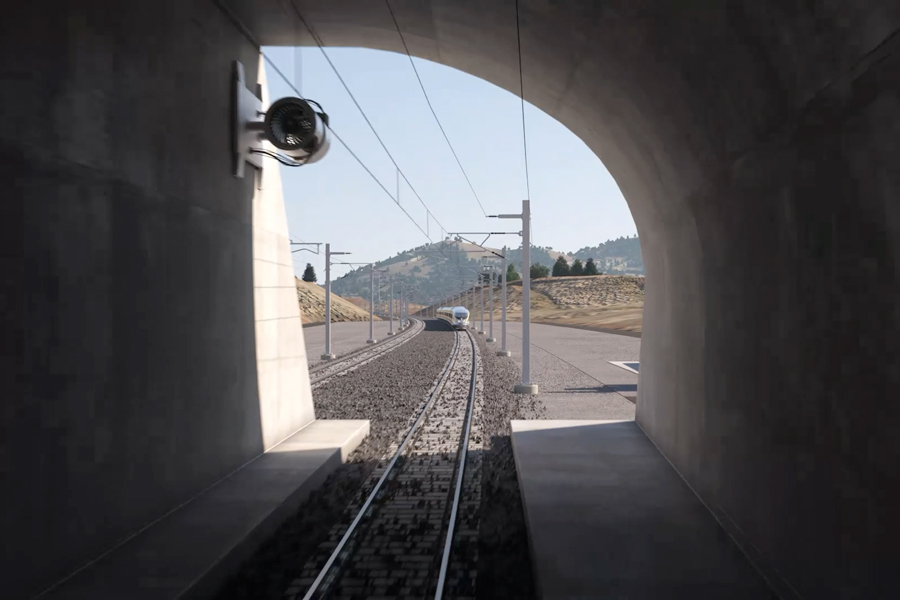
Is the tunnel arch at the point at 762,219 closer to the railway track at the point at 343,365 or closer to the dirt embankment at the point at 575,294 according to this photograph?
the railway track at the point at 343,365

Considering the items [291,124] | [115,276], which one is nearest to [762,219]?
[115,276]

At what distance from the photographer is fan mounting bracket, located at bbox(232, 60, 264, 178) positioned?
9.90m

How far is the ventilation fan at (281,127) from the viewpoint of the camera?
32.9 feet

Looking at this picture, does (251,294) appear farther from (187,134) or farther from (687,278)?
(687,278)

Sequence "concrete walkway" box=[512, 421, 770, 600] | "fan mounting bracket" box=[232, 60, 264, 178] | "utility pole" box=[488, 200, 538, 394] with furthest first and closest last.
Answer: "utility pole" box=[488, 200, 538, 394]
"fan mounting bracket" box=[232, 60, 264, 178]
"concrete walkway" box=[512, 421, 770, 600]

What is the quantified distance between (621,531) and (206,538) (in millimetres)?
4001

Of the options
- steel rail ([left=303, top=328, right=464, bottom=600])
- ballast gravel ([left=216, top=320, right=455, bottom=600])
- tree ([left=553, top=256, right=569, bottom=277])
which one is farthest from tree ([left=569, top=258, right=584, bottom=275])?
steel rail ([left=303, top=328, right=464, bottom=600])

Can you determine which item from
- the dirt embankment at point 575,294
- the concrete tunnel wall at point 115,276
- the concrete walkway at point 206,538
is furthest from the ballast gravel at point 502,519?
the dirt embankment at point 575,294

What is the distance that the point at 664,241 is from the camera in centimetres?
1031

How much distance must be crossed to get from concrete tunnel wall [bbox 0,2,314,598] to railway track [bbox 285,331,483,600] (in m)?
1.85

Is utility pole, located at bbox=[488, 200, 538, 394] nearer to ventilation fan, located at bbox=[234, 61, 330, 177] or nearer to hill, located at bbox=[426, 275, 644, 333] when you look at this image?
ventilation fan, located at bbox=[234, 61, 330, 177]

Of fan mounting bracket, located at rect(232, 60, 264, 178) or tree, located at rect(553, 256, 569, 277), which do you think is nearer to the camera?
fan mounting bracket, located at rect(232, 60, 264, 178)

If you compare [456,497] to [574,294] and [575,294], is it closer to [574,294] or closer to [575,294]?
[574,294]

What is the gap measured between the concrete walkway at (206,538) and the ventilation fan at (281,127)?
403cm
